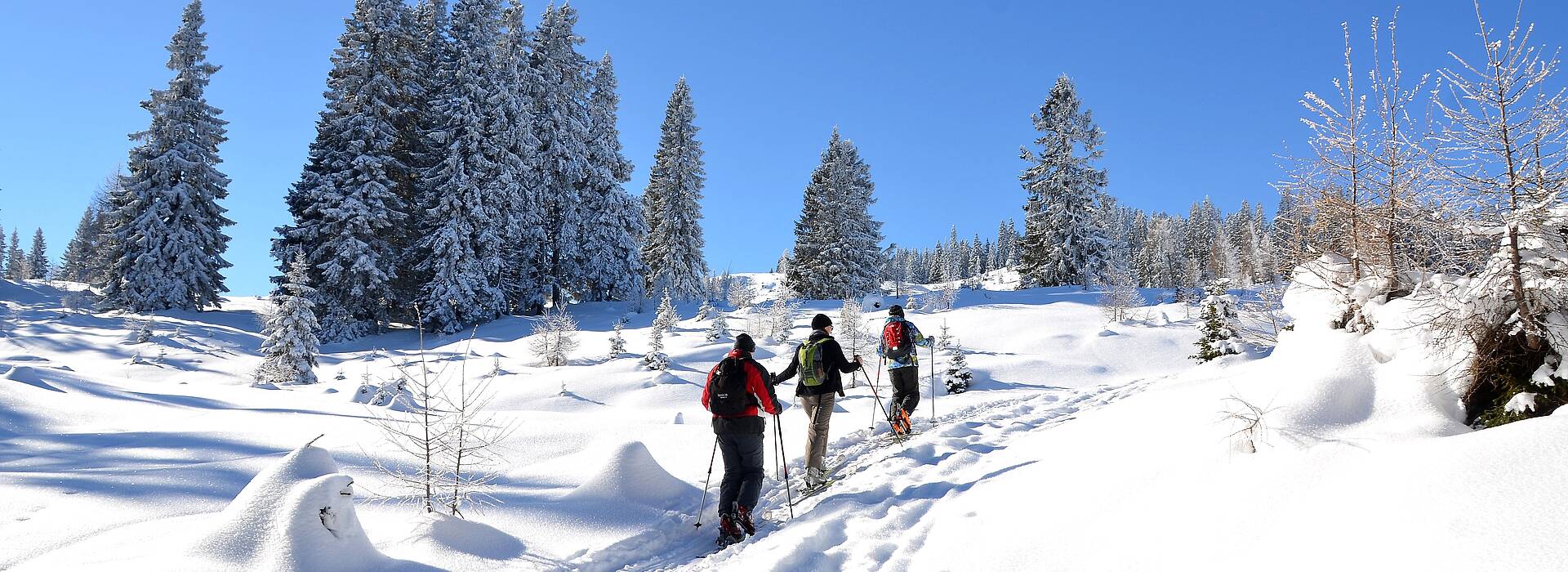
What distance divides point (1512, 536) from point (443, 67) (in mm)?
29584

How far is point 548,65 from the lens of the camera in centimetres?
2764

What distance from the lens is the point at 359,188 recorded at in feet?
74.3

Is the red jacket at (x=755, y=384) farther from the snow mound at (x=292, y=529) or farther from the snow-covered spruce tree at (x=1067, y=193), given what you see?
the snow-covered spruce tree at (x=1067, y=193)

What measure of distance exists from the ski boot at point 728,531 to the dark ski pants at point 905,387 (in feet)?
10.5

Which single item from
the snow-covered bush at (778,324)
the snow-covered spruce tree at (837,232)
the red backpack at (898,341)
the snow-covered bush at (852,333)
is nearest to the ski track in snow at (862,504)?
the red backpack at (898,341)

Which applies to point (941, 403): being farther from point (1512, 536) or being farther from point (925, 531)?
point (1512, 536)

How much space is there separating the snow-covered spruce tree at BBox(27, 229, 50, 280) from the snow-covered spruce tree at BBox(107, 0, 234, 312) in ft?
218

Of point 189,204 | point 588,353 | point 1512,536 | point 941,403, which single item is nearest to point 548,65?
point 189,204

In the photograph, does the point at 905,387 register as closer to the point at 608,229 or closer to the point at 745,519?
the point at 745,519

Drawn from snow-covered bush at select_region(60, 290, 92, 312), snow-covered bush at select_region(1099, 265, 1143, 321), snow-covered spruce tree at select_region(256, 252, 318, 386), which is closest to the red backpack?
snow-covered bush at select_region(1099, 265, 1143, 321)

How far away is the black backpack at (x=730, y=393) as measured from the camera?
5.16 m

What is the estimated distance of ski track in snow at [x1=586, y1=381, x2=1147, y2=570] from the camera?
425 cm

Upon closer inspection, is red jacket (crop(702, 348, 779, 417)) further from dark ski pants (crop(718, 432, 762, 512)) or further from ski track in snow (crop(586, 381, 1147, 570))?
ski track in snow (crop(586, 381, 1147, 570))

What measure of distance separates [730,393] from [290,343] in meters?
14.7
